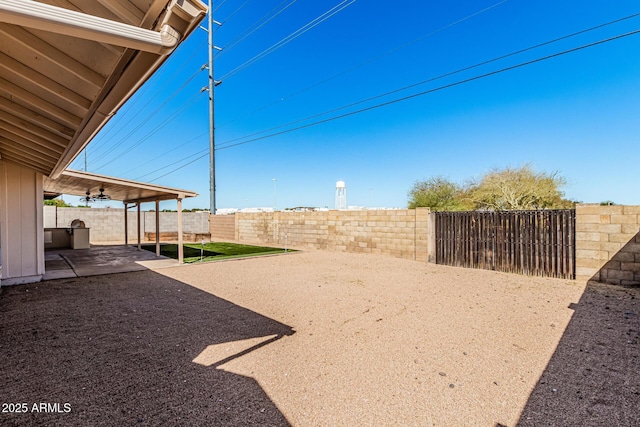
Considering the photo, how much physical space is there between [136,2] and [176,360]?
3.19 metres

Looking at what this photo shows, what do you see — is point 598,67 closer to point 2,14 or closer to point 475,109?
point 475,109

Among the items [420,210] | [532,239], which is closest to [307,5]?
[420,210]

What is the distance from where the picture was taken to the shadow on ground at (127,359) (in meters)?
2.25

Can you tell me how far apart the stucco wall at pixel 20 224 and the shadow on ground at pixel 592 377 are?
9.44m

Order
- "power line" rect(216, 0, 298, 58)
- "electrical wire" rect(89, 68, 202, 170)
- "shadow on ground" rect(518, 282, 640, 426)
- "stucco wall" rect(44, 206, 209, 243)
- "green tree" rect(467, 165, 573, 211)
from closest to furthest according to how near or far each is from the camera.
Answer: "shadow on ground" rect(518, 282, 640, 426) < "green tree" rect(467, 165, 573, 211) < "power line" rect(216, 0, 298, 58) < "stucco wall" rect(44, 206, 209, 243) < "electrical wire" rect(89, 68, 202, 170)

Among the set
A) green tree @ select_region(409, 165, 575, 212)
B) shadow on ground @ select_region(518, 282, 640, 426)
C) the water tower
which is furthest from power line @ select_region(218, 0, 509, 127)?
shadow on ground @ select_region(518, 282, 640, 426)

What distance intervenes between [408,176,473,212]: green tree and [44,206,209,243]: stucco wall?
1572 cm

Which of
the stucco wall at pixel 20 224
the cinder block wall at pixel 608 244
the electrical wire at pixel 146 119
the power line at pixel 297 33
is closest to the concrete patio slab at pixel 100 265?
the stucco wall at pixel 20 224

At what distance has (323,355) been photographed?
3281 mm

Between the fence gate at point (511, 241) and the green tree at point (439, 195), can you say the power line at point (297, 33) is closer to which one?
the fence gate at point (511, 241)

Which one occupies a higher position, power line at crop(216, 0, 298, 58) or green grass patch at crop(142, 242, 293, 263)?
power line at crop(216, 0, 298, 58)

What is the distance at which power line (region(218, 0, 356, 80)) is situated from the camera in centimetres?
1177

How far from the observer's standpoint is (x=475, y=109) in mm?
13516

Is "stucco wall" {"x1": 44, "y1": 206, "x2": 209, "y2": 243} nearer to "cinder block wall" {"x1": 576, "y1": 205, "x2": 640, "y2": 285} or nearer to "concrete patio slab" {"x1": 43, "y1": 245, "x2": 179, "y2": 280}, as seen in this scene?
"concrete patio slab" {"x1": 43, "y1": 245, "x2": 179, "y2": 280}
